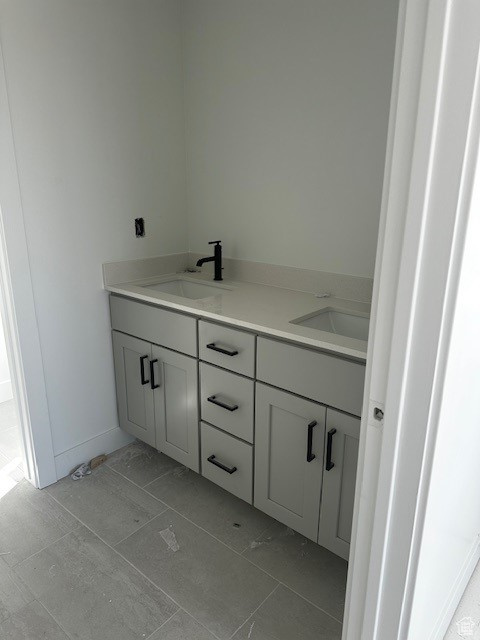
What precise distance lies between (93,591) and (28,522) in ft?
1.62

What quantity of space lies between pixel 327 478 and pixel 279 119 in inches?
59.2

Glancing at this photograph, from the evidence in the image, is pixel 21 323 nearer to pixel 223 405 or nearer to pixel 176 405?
pixel 176 405

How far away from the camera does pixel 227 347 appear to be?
1.71m

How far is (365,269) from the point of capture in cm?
187

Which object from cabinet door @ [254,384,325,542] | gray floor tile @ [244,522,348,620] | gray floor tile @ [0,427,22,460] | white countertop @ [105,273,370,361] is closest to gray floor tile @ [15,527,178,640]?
gray floor tile @ [244,522,348,620]

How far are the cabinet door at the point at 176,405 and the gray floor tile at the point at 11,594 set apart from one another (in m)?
0.75

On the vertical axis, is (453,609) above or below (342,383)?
below

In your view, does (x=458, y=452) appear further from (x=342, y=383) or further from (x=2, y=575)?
(x=2, y=575)

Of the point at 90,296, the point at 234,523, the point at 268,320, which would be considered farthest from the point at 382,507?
the point at 90,296

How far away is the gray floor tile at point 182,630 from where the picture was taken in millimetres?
1385

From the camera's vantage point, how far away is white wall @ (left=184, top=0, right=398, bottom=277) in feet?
5.69

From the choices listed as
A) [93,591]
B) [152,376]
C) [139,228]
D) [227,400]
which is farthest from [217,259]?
[93,591]

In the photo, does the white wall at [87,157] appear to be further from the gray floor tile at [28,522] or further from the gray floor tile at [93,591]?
the gray floor tile at [93,591]

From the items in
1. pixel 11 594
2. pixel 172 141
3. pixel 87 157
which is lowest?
pixel 11 594
